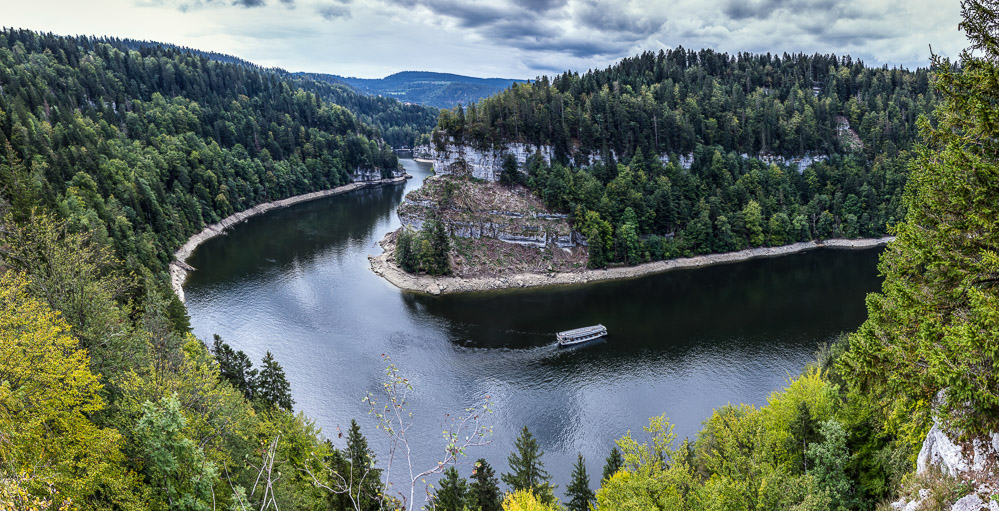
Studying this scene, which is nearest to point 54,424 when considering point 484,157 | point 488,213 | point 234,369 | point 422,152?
point 234,369

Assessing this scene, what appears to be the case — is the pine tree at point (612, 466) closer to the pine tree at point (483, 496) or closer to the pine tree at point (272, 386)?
the pine tree at point (483, 496)

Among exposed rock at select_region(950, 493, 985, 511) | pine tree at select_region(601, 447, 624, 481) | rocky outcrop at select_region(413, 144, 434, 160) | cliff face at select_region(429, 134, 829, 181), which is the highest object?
rocky outcrop at select_region(413, 144, 434, 160)

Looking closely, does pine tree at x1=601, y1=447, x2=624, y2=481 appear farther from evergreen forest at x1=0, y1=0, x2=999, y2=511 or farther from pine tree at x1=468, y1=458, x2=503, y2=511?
pine tree at x1=468, y1=458, x2=503, y2=511

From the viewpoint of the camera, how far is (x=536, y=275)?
68.4m

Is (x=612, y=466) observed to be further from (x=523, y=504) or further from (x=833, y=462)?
(x=833, y=462)

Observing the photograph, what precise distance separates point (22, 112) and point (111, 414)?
73.2 m

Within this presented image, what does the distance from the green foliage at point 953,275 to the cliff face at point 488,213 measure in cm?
5997

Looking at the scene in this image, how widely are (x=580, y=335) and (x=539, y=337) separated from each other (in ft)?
14.0

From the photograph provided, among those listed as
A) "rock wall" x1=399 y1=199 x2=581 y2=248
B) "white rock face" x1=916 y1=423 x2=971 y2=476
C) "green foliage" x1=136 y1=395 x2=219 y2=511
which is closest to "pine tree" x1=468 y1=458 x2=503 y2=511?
"green foliage" x1=136 y1=395 x2=219 y2=511

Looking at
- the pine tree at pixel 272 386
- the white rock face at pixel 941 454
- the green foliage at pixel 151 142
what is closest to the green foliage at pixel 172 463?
the white rock face at pixel 941 454

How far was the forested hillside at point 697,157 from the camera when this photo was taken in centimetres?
7569

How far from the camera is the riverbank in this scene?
64.1m

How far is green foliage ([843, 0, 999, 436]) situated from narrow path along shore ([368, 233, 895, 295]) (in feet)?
177

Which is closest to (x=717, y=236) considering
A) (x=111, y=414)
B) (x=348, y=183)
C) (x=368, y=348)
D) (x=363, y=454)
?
(x=368, y=348)
